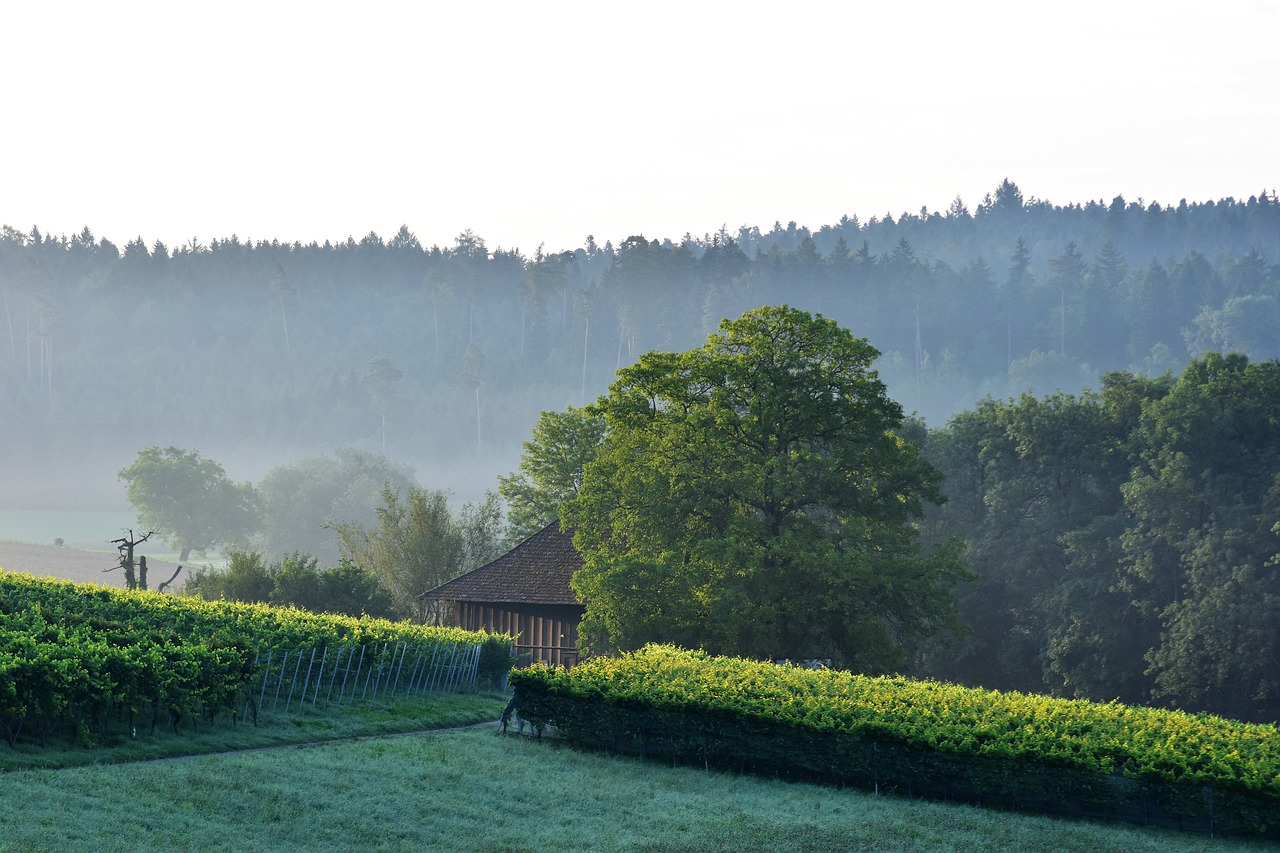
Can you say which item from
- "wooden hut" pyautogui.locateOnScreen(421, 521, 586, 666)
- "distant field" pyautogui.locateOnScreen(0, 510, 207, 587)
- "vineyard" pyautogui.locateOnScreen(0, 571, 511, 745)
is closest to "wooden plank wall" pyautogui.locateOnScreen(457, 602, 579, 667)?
"wooden hut" pyautogui.locateOnScreen(421, 521, 586, 666)

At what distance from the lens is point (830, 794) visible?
80.5 ft

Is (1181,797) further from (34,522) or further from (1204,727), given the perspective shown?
(34,522)

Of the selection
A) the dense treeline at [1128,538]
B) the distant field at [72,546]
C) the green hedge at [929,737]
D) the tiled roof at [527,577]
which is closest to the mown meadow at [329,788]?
the green hedge at [929,737]

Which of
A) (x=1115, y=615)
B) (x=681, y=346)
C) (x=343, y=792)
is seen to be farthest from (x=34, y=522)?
(x=343, y=792)

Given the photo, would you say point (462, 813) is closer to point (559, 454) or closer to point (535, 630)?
point (535, 630)

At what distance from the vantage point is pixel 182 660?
86.1 ft

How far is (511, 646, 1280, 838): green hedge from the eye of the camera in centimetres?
2203

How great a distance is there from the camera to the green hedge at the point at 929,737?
22031mm

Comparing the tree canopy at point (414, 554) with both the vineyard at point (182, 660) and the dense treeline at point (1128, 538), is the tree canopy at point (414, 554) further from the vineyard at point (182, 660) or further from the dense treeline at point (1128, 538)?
the dense treeline at point (1128, 538)

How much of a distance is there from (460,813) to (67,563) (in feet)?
270

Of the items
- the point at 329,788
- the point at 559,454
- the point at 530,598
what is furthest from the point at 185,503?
the point at 329,788

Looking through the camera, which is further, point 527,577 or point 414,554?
point 414,554

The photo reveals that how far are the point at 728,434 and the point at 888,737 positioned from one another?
18437mm

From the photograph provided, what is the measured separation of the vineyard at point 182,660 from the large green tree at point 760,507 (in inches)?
198
